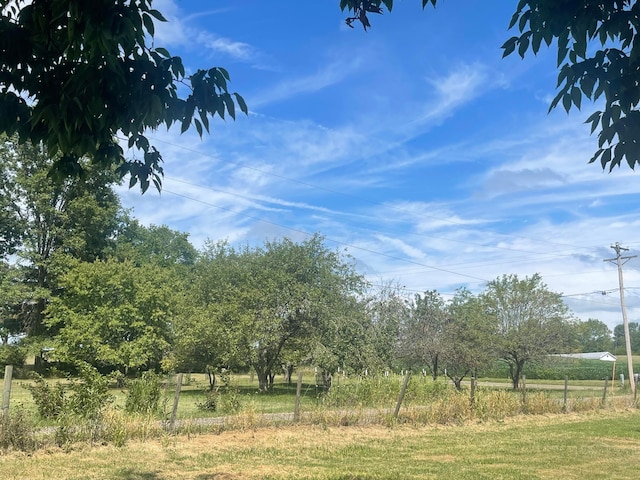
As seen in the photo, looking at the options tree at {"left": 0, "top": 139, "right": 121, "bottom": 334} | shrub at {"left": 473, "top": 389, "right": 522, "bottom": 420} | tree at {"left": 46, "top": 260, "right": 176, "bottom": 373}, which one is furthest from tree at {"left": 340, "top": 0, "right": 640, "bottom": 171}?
tree at {"left": 0, "top": 139, "right": 121, "bottom": 334}

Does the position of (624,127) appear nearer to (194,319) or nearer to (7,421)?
(7,421)

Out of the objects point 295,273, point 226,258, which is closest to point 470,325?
point 295,273

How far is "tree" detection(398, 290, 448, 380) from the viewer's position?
31.2 meters

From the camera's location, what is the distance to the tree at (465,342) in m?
30.9

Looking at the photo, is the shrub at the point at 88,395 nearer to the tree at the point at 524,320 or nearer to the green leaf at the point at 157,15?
the green leaf at the point at 157,15

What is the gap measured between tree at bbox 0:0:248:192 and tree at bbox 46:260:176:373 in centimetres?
2770

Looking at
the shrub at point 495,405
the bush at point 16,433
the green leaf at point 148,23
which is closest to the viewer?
the green leaf at point 148,23

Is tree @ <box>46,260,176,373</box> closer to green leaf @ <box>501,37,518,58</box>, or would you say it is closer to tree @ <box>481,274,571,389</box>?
tree @ <box>481,274,571,389</box>

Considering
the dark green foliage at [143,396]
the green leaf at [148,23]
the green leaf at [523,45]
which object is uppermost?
the green leaf at [523,45]

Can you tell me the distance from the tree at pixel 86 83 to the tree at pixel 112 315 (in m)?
27.7

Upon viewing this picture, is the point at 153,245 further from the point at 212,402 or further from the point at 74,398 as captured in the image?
the point at 74,398

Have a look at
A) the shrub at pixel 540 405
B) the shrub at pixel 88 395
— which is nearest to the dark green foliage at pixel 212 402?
the shrub at pixel 88 395

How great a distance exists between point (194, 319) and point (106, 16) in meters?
23.4

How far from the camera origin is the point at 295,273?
27281mm
